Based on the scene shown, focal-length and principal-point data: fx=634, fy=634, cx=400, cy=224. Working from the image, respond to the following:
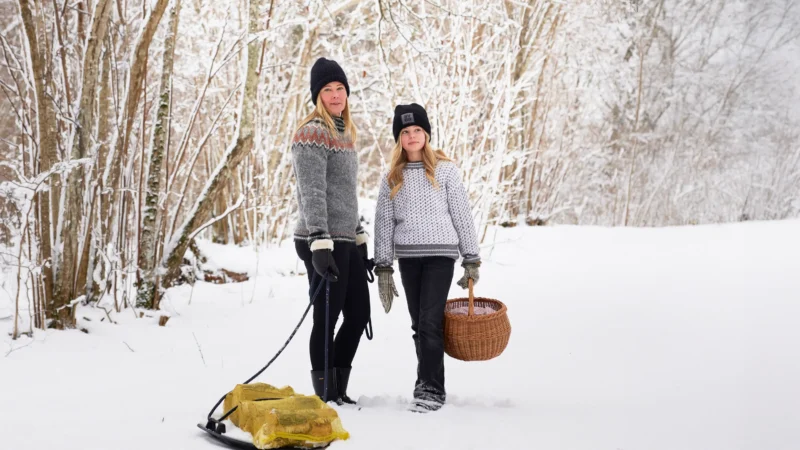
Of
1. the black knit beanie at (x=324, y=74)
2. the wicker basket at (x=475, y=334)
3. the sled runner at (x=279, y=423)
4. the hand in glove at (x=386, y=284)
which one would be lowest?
the sled runner at (x=279, y=423)

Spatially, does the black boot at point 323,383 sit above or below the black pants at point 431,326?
below

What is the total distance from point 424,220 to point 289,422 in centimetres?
110

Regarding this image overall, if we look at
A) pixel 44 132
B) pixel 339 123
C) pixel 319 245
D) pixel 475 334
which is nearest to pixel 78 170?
pixel 44 132

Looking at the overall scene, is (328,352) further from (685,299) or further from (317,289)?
(685,299)

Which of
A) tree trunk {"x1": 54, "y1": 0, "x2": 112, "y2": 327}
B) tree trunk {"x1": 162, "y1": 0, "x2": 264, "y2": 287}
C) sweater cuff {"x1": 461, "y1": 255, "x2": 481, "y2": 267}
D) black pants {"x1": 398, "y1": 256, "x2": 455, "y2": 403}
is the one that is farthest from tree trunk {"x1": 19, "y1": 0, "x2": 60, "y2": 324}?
sweater cuff {"x1": 461, "y1": 255, "x2": 481, "y2": 267}

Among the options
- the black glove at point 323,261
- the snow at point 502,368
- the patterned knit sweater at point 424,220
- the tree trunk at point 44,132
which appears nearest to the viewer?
the snow at point 502,368

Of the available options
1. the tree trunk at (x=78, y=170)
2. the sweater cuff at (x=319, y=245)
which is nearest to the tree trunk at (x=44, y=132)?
the tree trunk at (x=78, y=170)

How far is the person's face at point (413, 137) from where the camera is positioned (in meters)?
2.82

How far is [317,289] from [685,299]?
11.5 ft

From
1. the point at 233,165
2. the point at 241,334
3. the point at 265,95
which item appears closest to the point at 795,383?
the point at 241,334

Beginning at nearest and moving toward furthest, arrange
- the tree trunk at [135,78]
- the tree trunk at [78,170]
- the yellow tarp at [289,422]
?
the yellow tarp at [289,422] → the tree trunk at [78,170] → the tree trunk at [135,78]

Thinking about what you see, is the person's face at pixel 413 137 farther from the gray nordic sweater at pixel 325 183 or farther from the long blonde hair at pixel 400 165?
the gray nordic sweater at pixel 325 183

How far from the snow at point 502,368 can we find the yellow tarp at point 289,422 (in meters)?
0.07

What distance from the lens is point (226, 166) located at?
13.5 feet
